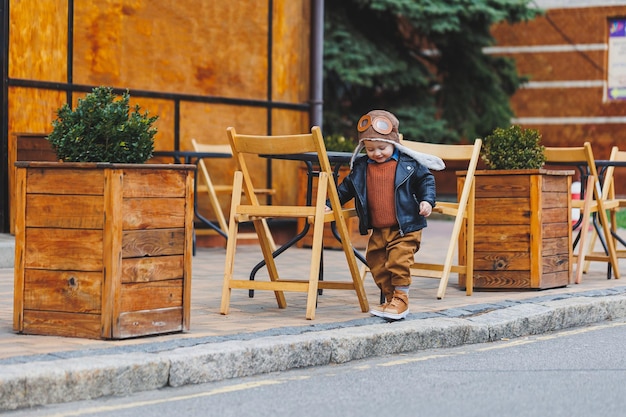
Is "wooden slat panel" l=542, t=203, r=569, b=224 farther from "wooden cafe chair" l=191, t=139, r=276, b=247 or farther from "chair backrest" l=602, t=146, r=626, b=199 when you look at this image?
"wooden cafe chair" l=191, t=139, r=276, b=247

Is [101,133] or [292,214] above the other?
[101,133]

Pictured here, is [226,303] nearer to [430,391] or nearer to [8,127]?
Result: [430,391]

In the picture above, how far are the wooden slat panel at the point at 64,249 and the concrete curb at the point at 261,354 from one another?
70 centimetres

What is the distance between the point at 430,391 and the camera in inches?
201

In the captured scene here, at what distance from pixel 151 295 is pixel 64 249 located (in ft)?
1.61

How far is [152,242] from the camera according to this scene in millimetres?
5820

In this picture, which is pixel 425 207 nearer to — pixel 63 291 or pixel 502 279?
pixel 502 279

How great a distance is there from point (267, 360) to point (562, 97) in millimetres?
23435

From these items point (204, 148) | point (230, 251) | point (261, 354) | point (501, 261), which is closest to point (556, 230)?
point (501, 261)

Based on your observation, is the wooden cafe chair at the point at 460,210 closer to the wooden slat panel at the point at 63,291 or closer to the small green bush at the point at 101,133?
the small green bush at the point at 101,133

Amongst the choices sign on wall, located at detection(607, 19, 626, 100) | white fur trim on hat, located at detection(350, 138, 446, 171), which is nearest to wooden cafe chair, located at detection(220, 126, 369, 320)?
white fur trim on hat, located at detection(350, 138, 446, 171)

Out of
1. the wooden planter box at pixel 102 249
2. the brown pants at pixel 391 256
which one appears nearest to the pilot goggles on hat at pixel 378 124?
the brown pants at pixel 391 256

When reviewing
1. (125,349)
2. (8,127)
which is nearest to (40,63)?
(8,127)

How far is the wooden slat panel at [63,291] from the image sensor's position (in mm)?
5688
